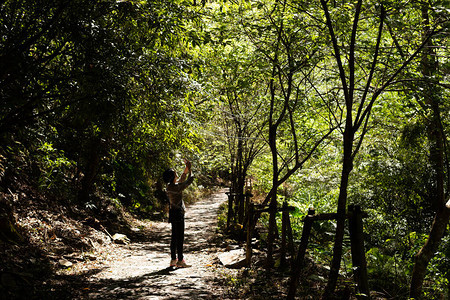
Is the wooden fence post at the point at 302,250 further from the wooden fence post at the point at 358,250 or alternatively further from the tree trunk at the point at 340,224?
the wooden fence post at the point at 358,250

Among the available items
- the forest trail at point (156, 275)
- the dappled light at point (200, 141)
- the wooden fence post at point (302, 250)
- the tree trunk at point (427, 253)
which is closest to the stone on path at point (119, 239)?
the dappled light at point (200, 141)

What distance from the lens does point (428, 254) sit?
5332 millimetres

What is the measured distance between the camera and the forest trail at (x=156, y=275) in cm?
486

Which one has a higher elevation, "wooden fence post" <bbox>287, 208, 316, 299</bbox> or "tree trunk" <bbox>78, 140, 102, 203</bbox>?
"tree trunk" <bbox>78, 140, 102, 203</bbox>

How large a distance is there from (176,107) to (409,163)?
6507mm

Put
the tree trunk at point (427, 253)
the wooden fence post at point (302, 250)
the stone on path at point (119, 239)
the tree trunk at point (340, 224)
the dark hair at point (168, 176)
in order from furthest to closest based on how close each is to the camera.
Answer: the stone on path at point (119, 239) < the dark hair at point (168, 176) < the tree trunk at point (427, 253) < the wooden fence post at point (302, 250) < the tree trunk at point (340, 224)

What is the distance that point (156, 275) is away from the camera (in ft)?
19.5

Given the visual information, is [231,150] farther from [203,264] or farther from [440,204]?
[440,204]

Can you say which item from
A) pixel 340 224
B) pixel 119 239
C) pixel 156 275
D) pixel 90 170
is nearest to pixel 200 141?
pixel 90 170

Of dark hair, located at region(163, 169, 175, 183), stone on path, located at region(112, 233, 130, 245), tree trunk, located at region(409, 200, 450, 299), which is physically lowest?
stone on path, located at region(112, 233, 130, 245)

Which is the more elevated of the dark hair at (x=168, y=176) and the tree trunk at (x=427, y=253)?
the dark hair at (x=168, y=176)

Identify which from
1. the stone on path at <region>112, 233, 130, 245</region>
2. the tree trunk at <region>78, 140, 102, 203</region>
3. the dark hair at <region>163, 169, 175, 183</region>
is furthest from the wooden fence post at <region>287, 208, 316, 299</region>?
the tree trunk at <region>78, 140, 102, 203</region>

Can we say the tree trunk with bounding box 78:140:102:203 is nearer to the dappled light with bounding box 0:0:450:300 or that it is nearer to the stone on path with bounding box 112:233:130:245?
the dappled light with bounding box 0:0:450:300

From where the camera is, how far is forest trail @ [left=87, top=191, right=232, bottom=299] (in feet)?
15.9
